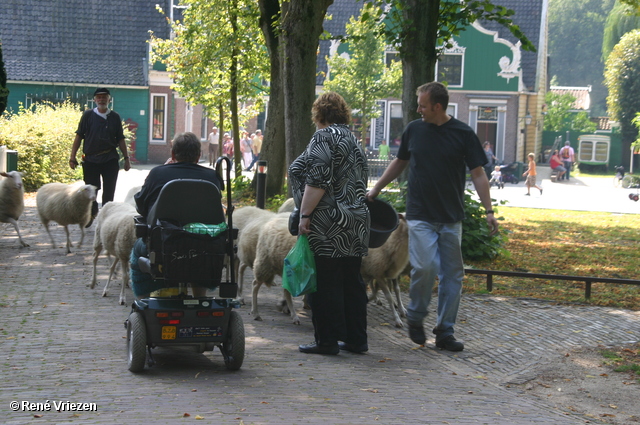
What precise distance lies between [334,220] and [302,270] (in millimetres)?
462

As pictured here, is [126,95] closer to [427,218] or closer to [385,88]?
[385,88]

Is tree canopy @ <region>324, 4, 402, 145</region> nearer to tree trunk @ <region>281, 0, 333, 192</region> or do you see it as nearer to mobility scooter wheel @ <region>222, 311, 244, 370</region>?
tree trunk @ <region>281, 0, 333, 192</region>

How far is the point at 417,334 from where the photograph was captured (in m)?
7.11

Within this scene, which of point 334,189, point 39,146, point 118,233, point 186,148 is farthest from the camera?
point 39,146

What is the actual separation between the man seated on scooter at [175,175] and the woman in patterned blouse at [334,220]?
744 millimetres

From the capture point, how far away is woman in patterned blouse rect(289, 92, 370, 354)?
258 inches

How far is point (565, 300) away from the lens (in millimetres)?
9789

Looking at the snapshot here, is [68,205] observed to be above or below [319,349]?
above

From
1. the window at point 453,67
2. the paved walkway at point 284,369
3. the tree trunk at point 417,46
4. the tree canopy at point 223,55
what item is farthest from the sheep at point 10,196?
the window at point 453,67

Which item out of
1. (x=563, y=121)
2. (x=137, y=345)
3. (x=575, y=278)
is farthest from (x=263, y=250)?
(x=563, y=121)

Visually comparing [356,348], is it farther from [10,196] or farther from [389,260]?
[10,196]

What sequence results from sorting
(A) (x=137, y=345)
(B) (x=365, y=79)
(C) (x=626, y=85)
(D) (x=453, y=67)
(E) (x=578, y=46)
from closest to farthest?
(A) (x=137, y=345), (B) (x=365, y=79), (D) (x=453, y=67), (C) (x=626, y=85), (E) (x=578, y=46)

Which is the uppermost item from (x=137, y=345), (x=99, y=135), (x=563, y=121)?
(x=563, y=121)

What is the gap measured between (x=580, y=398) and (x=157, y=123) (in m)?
39.3
